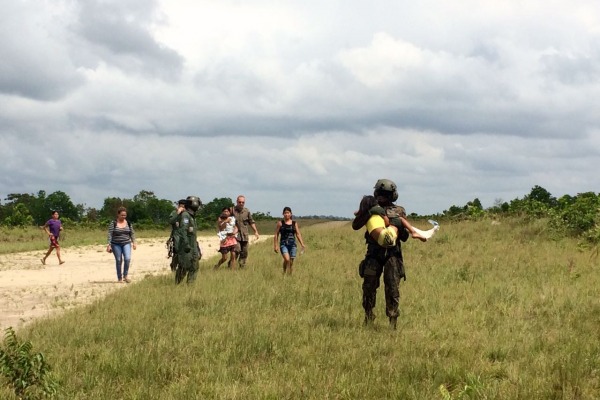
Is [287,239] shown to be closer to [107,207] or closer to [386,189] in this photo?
[386,189]

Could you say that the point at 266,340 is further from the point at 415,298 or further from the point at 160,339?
the point at 415,298

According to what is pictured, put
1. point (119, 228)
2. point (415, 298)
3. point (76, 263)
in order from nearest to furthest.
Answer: point (415, 298), point (119, 228), point (76, 263)

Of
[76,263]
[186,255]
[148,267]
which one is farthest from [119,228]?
[76,263]

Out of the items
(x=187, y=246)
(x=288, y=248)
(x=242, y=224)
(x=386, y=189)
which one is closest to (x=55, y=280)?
(x=242, y=224)

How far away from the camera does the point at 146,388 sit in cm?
522

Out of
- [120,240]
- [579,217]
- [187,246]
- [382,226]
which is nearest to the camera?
[382,226]

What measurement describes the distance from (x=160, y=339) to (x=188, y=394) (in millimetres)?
1927

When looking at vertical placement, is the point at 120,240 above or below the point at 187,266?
above

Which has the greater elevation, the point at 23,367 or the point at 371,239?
the point at 371,239

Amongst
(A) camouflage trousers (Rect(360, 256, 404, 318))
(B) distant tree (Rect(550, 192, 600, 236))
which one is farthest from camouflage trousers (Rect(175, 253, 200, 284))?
(B) distant tree (Rect(550, 192, 600, 236))

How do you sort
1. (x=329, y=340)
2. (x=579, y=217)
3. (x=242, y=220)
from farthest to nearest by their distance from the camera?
(x=579, y=217), (x=242, y=220), (x=329, y=340)

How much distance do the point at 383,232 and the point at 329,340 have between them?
147 cm

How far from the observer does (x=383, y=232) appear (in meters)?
7.21

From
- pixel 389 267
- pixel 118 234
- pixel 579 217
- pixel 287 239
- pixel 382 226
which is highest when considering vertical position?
pixel 382 226
